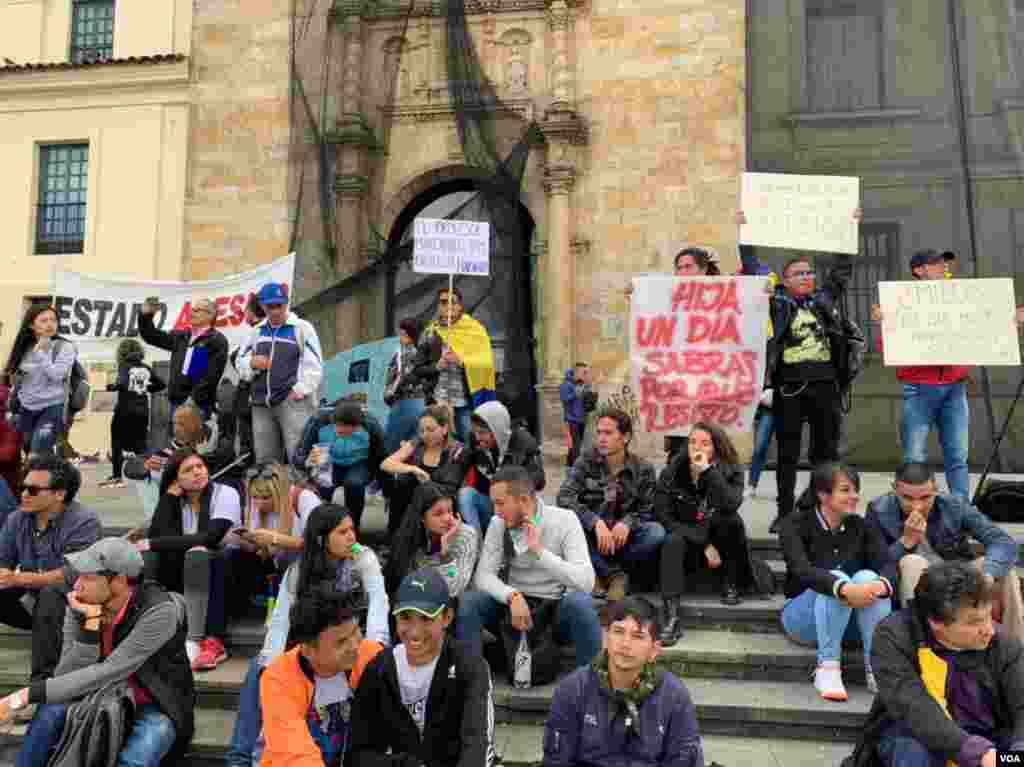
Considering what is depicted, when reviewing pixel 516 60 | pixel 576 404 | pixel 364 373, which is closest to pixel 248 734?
pixel 364 373

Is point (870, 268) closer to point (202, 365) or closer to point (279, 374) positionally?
point (279, 374)

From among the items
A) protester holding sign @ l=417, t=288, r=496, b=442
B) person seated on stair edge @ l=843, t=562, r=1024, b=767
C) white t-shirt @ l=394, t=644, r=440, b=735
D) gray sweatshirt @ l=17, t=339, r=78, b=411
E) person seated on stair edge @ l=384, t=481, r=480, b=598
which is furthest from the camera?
gray sweatshirt @ l=17, t=339, r=78, b=411

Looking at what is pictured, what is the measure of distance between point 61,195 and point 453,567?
596 inches

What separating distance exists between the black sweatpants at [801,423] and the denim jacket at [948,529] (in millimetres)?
1074

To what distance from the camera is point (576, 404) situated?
11.1 m

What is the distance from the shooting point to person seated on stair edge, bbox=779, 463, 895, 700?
155 inches

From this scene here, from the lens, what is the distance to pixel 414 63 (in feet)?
43.2

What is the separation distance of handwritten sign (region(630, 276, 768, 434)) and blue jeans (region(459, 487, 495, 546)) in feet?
4.62

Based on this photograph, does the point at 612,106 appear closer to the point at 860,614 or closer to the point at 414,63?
the point at 414,63

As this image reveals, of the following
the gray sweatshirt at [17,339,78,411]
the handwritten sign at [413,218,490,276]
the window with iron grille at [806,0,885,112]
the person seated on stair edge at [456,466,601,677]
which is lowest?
the person seated on stair edge at [456,466,601,677]

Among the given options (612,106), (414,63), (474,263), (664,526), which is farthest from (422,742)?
(414,63)

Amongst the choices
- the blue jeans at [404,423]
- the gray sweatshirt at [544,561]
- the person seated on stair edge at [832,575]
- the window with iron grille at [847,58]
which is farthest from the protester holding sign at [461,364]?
the window with iron grille at [847,58]

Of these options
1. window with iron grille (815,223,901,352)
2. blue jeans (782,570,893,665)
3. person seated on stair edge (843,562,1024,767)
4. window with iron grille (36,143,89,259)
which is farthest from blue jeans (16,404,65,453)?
window with iron grille (36,143,89,259)

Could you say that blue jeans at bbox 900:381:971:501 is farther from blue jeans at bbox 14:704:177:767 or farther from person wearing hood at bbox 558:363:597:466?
person wearing hood at bbox 558:363:597:466
